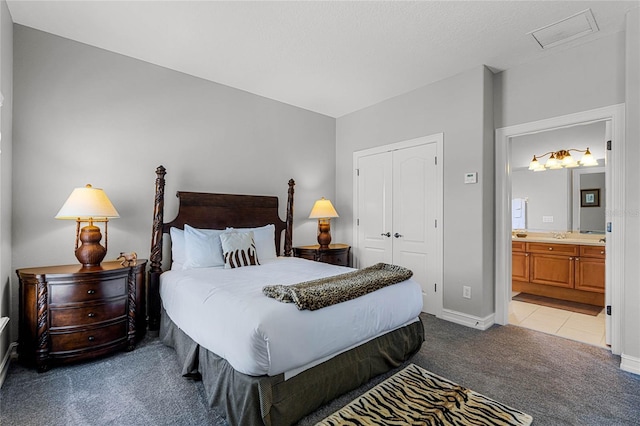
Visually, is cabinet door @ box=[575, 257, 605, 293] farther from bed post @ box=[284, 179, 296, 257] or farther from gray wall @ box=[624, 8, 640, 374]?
bed post @ box=[284, 179, 296, 257]

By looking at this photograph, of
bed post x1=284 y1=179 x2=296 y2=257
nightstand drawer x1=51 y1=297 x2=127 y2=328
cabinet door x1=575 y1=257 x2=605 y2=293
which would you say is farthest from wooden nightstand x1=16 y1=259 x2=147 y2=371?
cabinet door x1=575 y1=257 x2=605 y2=293

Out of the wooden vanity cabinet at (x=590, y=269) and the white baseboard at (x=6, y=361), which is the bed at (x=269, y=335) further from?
the wooden vanity cabinet at (x=590, y=269)

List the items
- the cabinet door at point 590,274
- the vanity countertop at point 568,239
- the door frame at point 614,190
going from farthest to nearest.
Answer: the vanity countertop at point 568,239 < the cabinet door at point 590,274 < the door frame at point 614,190

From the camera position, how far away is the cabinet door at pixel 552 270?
4.25 metres

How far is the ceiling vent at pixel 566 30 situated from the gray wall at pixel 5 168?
4195 mm

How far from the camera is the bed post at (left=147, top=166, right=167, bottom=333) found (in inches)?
118

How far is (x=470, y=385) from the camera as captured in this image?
218 cm

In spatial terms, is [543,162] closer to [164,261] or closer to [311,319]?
[311,319]

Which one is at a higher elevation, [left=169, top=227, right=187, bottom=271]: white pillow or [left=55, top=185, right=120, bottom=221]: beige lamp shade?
[left=55, top=185, right=120, bottom=221]: beige lamp shade

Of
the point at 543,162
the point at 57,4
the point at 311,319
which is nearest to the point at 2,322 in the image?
the point at 311,319

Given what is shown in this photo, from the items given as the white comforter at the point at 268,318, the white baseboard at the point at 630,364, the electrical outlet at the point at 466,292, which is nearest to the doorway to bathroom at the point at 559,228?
the electrical outlet at the point at 466,292

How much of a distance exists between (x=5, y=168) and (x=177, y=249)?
4.62 feet

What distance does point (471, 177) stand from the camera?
3.37 m

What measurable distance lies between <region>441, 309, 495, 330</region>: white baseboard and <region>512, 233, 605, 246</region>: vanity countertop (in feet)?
5.95
